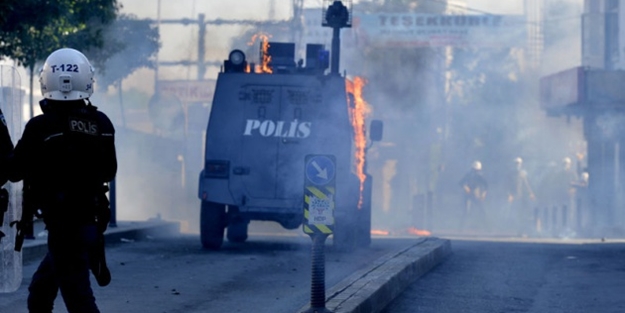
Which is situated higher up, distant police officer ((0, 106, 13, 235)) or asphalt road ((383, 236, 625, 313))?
distant police officer ((0, 106, 13, 235))

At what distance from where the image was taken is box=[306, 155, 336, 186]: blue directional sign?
29.5 feet

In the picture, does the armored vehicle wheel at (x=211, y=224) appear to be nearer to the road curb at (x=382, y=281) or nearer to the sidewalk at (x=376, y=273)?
the sidewalk at (x=376, y=273)

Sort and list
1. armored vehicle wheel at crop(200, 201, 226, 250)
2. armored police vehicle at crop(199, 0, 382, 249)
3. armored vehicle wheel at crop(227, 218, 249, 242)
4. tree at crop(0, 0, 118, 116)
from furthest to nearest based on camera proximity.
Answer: armored vehicle wheel at crop(227, 218, 249, 242) → tree at crop(0, 0, 118, 116) → armored vehicle wheel at crop(200, 201, 226, 250) → armored police vehicle at crop(199, 0, 382, 249)

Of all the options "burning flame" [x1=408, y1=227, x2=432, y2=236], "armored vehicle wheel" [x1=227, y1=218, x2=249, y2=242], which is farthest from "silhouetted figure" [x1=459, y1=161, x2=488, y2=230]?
"armored vehicle wheel" [x1=227, y1=218, x2=249, y2=242]

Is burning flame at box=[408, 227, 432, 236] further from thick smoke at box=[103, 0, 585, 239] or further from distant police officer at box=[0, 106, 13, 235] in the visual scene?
distant police officer at box=[0, 106, 13, 235]

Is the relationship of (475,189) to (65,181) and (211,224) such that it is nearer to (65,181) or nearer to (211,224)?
(211,224)

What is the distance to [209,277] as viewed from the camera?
42.9 feet

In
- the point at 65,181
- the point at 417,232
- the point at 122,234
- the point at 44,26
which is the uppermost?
the point at 44,26

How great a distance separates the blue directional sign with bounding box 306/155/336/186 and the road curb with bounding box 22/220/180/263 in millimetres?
6006

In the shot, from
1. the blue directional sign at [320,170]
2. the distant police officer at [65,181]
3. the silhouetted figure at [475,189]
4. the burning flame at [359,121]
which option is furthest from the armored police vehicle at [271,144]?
the silhouetted figure at [475,189]

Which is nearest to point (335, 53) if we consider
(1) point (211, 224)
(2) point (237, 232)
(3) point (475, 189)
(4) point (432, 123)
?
(2) point (237, 232)

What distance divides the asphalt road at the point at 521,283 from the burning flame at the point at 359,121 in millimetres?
Answer: 1752

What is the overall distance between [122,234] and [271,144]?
11.5 ft

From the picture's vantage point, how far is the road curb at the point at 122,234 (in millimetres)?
14547
